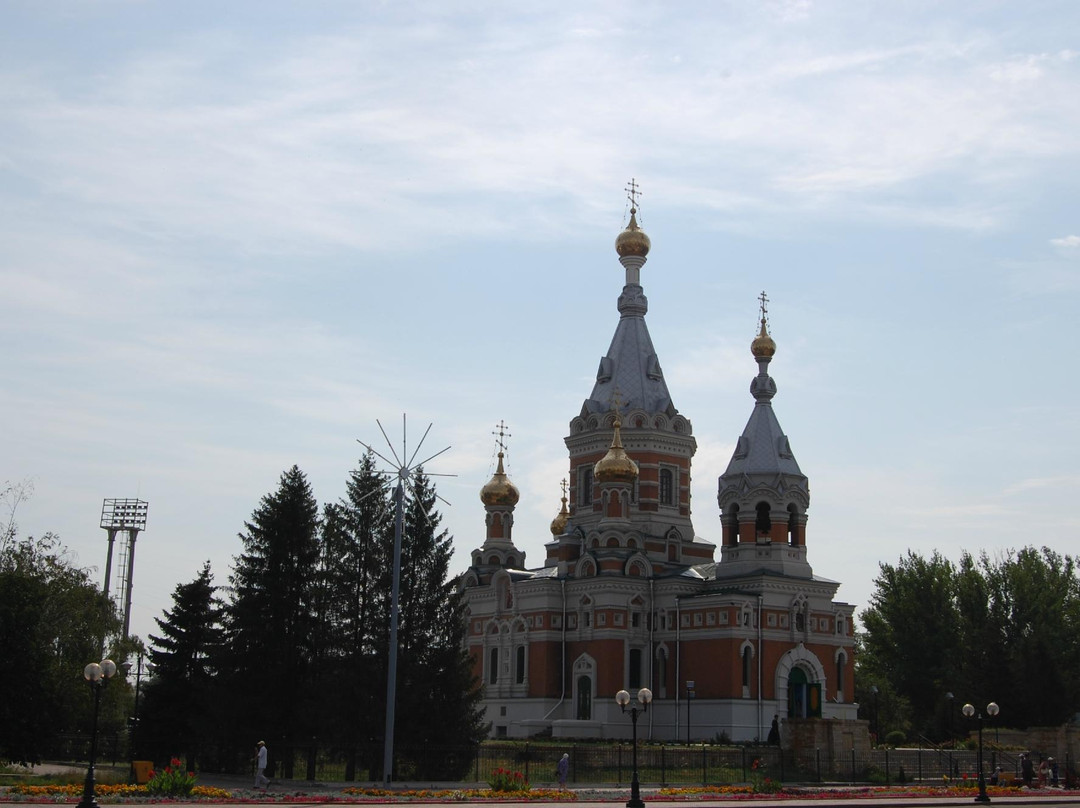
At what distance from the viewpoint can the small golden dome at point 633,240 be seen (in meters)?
60.7

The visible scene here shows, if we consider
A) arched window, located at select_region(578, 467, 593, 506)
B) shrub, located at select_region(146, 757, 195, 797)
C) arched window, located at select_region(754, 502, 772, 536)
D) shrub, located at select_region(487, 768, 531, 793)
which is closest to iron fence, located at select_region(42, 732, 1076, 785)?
shrub, located at select_region(487, 768, 531, 793)

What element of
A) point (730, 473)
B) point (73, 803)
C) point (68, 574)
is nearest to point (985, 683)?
point (730, 473)

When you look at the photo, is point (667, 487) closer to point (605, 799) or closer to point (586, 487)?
point (586, 487)

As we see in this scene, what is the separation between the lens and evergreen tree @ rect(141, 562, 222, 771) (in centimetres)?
3838

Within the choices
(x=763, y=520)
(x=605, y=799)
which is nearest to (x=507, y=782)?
(x=605, y=799)

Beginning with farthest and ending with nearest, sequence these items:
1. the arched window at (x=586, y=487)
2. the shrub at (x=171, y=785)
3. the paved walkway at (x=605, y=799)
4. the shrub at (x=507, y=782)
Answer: the arched window at (x=586, y=487) < the shrub at (x=507, y=782) < the paved walkway at (x=605, y=799) < the shrub at (x=171, y=785)

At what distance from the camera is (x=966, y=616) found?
62469 mm

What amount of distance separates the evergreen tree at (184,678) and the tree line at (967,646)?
29445 millimetres

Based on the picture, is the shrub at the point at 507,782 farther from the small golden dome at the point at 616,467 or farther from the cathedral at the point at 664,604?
the small golden dome at the point at 616,467

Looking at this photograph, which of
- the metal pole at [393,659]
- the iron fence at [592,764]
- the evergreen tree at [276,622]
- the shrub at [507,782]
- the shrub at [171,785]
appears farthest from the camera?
the evergreen tree at [276,622]

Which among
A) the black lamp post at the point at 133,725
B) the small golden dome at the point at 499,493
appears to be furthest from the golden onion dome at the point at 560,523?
the black lamp post at the point at 133,725

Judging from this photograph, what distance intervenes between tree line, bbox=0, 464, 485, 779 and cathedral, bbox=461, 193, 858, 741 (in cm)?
1401

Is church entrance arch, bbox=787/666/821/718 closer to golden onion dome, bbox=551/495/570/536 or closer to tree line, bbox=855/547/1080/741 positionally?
tree line, bbox=855/547/1080/741

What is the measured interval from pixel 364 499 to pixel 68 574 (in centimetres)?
1037
